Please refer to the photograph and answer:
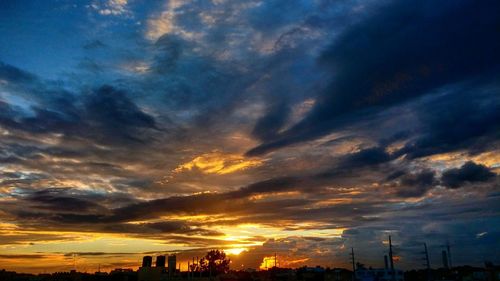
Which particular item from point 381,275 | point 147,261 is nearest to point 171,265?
point 147,261

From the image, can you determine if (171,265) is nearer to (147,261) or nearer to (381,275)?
(147,261)

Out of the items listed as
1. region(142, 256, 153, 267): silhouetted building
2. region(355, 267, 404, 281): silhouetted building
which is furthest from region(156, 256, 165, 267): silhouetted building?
region(355, 267, 404, 281): silhouetted building

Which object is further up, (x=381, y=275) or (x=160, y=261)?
(x=160, y=261)

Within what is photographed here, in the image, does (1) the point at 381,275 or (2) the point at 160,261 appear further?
(1) the point at 381,275

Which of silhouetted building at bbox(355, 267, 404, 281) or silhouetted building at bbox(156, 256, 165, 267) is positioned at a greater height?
silhouetted building at bbox(156, 256, 165, 267)

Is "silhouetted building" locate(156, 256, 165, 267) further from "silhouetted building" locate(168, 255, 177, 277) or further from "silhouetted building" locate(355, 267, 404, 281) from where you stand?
"silhouetted building" locate(355, 267, 404, 281)

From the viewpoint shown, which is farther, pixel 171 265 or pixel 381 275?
pixel 381 275

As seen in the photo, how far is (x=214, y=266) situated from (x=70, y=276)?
282ft

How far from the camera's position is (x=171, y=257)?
121 metres

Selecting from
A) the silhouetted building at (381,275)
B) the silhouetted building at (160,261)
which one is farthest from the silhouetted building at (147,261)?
the silhouetted building at (381,275)

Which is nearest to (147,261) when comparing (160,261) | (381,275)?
(160,261)

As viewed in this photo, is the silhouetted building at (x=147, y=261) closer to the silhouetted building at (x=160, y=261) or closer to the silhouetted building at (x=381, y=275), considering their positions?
the silhouetted building at (x=160, y=261)

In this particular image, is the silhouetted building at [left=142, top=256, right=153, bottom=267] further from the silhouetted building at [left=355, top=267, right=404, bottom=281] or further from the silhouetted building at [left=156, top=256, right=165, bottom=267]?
the silhouetted building at [left=355, top=267, right=404, bottom=281]

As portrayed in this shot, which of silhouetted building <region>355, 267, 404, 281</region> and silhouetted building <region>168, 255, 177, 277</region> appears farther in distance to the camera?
silhouetted building <region>355, 267, 404, 281</region>
